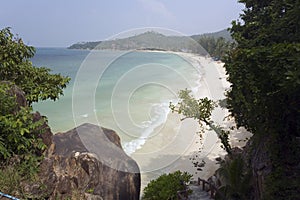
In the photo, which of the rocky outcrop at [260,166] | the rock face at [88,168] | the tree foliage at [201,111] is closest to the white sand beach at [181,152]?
the tree foliage at [201,111]

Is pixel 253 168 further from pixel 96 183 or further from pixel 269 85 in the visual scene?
pixel 96 183

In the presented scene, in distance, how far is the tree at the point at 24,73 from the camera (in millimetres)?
6135

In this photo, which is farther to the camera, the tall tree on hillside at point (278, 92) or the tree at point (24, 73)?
the tree at point (24, 73)

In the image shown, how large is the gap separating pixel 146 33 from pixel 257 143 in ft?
14.7

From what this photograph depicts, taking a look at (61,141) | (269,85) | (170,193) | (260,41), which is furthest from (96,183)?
(260,41)

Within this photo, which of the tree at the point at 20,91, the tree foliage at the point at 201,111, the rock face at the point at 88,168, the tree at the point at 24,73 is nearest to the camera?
the tree at the point at 20,91

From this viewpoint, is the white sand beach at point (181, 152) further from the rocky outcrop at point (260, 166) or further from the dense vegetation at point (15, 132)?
the dense vegetation at point (15, 132)

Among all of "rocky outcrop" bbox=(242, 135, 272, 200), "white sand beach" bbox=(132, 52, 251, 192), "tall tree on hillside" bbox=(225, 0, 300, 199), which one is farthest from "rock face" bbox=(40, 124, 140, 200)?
"white sand beach" bbox=(132, 52, 251, 192)

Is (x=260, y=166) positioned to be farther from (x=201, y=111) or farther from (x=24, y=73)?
(x=24, y=73)

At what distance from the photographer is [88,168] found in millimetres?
5508

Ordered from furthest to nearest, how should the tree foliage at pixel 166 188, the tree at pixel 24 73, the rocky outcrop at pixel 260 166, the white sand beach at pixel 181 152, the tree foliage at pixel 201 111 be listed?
the white sand beach at pixel 181 152, the tree foliage at pixel 201 111, the tree foliage at pixel 166 188, the rocky outcrop at pixel 260 166, the tree at pixel 24 73

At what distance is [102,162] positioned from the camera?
19.7 ft

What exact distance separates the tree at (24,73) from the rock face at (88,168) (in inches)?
45.2

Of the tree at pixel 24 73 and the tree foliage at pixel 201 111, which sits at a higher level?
the tree foliage at pixel 201 111
